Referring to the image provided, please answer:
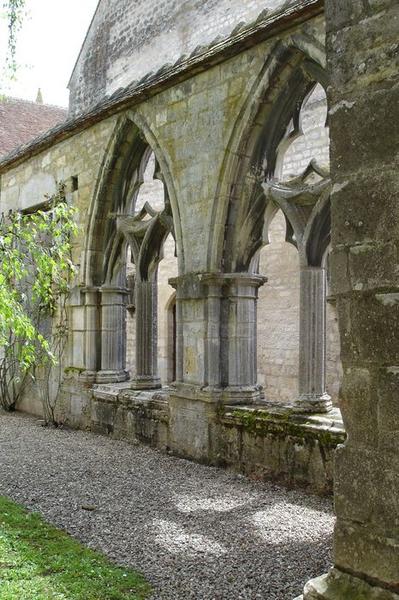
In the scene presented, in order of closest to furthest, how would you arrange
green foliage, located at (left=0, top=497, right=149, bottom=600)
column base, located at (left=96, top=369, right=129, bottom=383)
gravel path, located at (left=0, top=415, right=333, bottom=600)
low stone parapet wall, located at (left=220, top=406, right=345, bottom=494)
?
1. green foliage, located at (left=0, top=497, right=149, bottom=600)
2. gravel path, located at (left=0, top=415, right=333, bottom=600)
3. low stone parapet wall, located at (left=220, top=406, right=345, bottom=494)
4. column base, located at (left=96, top=369, right=129, bottom=383)

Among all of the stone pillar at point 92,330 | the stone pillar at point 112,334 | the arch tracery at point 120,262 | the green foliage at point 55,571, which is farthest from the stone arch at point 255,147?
the green foliage at point 55,571

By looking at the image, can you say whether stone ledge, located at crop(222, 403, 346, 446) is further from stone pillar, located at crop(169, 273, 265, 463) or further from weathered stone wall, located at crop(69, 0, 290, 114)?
weathered stone wall, located at crop(69, 0, 290, 114)

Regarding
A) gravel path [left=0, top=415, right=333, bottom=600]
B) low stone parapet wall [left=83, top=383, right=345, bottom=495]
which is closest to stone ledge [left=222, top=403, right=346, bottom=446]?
low stone parapet wall [left=83, top=383, right=345, bottom=495]

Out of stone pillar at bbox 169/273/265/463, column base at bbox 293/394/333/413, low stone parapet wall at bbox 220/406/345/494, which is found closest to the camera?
low stone parapet wall at bbox 220/406/345/494

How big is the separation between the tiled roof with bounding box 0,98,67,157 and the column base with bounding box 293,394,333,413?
1036 cm

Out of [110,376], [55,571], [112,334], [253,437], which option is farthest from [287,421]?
[112,334]

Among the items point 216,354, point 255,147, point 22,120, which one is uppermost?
point 22,120

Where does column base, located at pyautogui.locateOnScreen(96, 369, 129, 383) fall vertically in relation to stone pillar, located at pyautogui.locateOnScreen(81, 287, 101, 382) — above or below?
below

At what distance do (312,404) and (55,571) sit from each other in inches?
102

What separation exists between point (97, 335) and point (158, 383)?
1.22m

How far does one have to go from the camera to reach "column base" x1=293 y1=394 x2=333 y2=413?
504cm

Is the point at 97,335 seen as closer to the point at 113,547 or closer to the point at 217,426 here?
the point at 217,426

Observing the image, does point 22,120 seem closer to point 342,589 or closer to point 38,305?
point 38,305

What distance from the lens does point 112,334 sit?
7.64 metres
